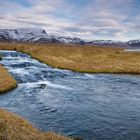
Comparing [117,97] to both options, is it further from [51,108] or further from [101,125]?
[101,125]

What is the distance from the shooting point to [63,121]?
24.1 meters

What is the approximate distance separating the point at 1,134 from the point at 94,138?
759cm

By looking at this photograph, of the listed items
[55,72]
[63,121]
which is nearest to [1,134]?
[63,121]

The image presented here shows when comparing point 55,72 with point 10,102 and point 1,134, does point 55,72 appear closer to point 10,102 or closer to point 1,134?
point 10,102

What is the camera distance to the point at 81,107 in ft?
95.7

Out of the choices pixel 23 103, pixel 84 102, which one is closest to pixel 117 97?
pixel 84 102

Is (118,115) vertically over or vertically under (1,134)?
under

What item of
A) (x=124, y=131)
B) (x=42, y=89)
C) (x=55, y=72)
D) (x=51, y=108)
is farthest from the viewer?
(x=55, y=72)

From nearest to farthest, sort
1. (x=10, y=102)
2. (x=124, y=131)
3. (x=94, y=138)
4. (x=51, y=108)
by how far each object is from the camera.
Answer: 1. (x=94, y=138)
2. (x=124, y=131)
3. (x=51, y=108)
4. (x=10, y=102)

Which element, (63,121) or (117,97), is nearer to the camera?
(63,121)

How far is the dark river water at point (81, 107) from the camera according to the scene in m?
22.0

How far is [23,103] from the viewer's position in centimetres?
3008

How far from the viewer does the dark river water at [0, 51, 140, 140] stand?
2205 centimetres

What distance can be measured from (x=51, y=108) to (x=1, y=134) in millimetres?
13480
